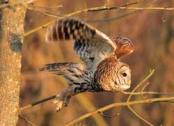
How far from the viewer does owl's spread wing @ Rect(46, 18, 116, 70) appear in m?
3.34

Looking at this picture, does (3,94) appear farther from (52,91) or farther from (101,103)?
(101,103)

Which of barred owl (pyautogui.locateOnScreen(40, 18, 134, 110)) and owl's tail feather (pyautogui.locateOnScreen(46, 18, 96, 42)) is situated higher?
owl's tail feather (pyautogui.locateOnScreen(46, 18, 96, 42))

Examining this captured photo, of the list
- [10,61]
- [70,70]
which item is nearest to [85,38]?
[70,70]

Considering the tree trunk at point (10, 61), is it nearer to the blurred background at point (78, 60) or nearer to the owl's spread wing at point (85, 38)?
the owl's spread wing at point (85, 38)

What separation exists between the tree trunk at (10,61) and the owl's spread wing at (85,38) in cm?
21

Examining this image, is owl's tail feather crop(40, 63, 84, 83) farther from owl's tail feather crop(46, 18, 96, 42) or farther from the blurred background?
the blurred background

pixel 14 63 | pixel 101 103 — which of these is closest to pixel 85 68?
pixel 14 63

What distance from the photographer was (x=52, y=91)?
8102mm

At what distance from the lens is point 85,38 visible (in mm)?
3709

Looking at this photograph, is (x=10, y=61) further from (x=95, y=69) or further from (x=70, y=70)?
(x=95, y=69)

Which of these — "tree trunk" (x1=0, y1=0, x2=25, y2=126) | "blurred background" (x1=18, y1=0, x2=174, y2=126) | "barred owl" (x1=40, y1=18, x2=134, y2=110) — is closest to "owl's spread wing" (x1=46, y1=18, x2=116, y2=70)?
"barred owl" (x1=40, y1=18, x2=134, y2=110)

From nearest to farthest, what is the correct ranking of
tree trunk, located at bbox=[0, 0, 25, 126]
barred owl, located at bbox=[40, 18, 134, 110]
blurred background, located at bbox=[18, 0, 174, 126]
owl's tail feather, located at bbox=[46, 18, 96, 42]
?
1. tree trunk, located at bbox=[0, 0, 25, 126]
2. owl's tail feather, located at bbox=[46, 18, 96, 42]
3. barred owl, located at bbox=[40, 18, 134, 110]
4. blurred background, located at bbox=[18, 0, 174, 126]

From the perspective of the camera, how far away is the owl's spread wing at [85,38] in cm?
334

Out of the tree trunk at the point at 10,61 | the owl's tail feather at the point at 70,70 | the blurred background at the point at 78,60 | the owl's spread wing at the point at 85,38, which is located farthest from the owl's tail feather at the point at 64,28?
the blurred background at the point at 78,60
